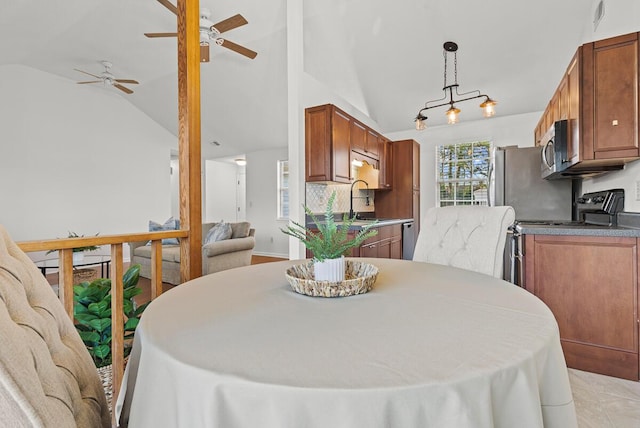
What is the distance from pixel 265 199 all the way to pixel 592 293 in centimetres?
607

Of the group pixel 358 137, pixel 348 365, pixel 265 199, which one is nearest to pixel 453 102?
pixel 358 137

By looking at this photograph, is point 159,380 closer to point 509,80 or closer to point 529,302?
point 529,302

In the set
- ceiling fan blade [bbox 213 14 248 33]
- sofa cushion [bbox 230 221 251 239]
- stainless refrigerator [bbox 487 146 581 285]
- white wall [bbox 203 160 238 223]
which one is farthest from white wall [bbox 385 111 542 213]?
white wall [bbox 203 160 238 223]

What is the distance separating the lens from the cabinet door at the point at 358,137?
4055 millimetres

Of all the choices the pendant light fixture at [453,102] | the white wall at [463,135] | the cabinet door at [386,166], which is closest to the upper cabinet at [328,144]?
the pendant light fixture at [453,102]

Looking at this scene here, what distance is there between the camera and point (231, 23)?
10.4 ft

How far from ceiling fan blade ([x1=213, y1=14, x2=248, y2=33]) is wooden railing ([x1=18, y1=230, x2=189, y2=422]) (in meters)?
2.40

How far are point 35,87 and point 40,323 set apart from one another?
22.0ft

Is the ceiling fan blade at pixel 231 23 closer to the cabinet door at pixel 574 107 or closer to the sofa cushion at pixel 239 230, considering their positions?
the sofa cushion at pixel 239 230

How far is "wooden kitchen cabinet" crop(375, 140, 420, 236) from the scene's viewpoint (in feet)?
17.8

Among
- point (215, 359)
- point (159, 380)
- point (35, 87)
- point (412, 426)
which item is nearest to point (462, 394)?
point (412, 426)

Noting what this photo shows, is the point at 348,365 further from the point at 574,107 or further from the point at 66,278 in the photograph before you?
the point at 574,107

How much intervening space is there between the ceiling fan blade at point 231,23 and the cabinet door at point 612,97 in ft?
9.15

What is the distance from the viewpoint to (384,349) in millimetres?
613
